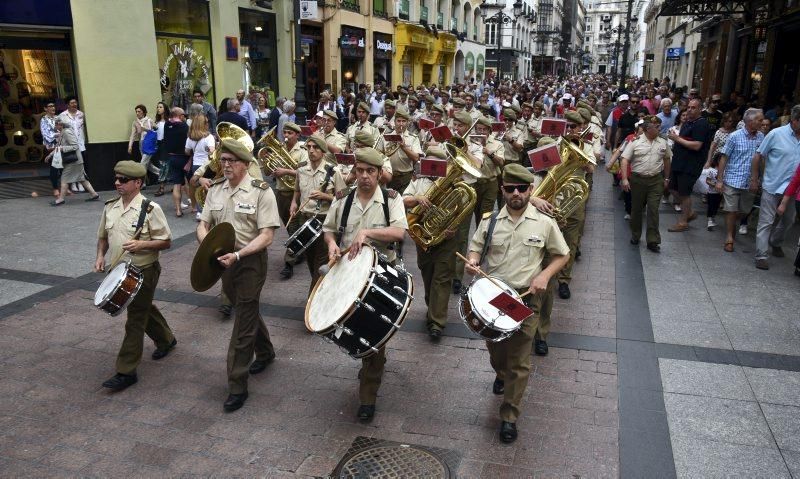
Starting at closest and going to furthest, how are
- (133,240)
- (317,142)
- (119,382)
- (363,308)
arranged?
(363,308) → (133,240) → (119,382) → (317,142)

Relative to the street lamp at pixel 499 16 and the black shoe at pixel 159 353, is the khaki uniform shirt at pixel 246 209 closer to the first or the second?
the black shoe at pixel 159 353

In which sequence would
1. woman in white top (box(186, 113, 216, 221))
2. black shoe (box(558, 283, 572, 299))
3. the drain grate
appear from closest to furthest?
1. the drain grate
2. black shoe (box(558, 283, 572, 299))
3. woman in white top (box(186, 113, 216, 221))

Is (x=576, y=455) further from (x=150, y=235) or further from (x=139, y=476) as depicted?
(x=150, y=235)

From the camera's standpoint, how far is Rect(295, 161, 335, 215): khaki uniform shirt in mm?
7227

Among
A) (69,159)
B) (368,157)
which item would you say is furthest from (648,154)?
(69,159)

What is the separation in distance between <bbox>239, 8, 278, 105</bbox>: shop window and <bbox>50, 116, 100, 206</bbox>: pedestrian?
22.2 feet

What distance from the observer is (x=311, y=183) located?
7.26 m

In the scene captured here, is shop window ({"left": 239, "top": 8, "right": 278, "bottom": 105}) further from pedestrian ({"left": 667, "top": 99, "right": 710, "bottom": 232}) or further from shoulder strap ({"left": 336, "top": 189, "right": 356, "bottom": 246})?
shoulder strap ({"left": 336, "top": 189, "right": 356, "bottom": 246})

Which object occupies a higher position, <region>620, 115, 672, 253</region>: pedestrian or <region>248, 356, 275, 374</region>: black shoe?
<region>620, 115, 672, 253</region>: pedestrian

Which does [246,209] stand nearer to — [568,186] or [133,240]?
[133,240]

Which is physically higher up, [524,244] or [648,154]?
[648,154]

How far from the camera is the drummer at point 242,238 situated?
16.5 feet

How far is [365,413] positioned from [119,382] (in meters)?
2.28

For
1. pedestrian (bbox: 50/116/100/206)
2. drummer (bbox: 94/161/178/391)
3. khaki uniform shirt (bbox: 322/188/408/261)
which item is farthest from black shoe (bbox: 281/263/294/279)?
pedestrian (bbox: 50/116/100/206)
